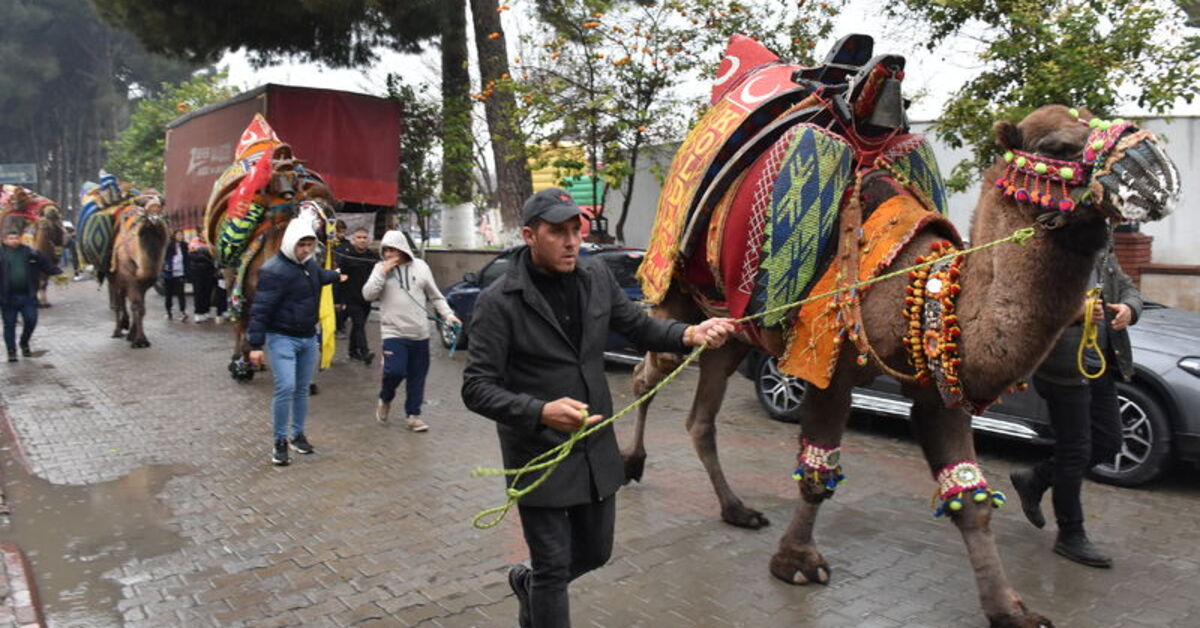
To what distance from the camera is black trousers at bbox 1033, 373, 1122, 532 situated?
4875mm

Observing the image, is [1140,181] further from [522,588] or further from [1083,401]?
[522,588]

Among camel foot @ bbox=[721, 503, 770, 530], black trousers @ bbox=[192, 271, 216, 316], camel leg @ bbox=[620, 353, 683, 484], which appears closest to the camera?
camel foot @ bbox=[721, 503, 770, 530]

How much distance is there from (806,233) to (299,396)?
15.7 feet

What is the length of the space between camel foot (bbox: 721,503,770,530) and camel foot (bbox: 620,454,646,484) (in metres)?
0.98

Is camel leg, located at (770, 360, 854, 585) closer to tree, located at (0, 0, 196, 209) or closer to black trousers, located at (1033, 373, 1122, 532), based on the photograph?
black trousers, located at (1033, 373, 1122, 532)

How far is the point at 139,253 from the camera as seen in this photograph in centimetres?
1353

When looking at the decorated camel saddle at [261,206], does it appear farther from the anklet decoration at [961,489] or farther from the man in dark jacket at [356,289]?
the anklet decoration at [961,489]

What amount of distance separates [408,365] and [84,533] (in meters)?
3.20

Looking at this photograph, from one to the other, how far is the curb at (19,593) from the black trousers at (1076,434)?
523 centimetres

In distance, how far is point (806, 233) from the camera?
4.49 meters

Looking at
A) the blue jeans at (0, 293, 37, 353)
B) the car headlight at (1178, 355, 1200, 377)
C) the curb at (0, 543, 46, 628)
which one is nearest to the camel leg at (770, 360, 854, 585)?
the car headlight at (1178, 355, 1200, 377)

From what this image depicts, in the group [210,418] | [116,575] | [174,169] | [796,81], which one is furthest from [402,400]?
[174,169]

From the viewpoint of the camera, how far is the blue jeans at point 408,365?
27.6 feet

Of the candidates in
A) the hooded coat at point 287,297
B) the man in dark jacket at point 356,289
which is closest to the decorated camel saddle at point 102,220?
the man in dark jacket at point 356,289
